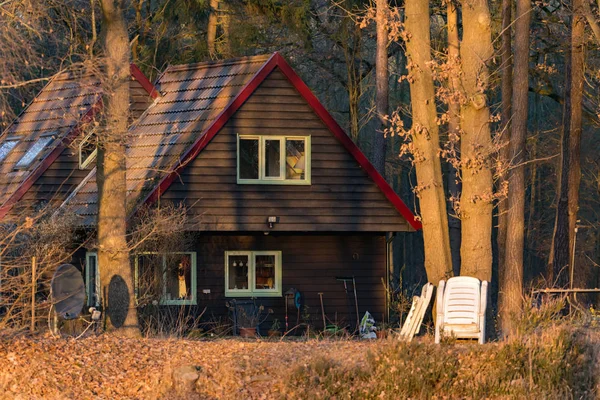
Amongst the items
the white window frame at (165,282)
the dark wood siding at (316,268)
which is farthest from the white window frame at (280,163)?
the white window frame at (165,282)

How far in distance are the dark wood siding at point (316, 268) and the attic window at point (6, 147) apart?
6.79 meters

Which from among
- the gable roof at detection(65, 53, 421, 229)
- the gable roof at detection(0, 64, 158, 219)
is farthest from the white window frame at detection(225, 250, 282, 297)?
the gable roof at detection(0, 64, 158, 219)

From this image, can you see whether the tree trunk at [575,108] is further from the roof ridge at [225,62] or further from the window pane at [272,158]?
the window pane at [272,158]

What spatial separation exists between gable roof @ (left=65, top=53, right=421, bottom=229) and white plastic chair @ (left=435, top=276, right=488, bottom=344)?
8.64 metres

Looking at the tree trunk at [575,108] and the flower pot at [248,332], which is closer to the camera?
the flower pot at [248,332]

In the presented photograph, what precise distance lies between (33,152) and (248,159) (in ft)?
19.9

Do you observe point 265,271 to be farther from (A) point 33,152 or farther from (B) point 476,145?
(B) point 476,145

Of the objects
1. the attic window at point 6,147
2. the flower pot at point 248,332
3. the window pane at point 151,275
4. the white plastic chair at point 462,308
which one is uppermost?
the attic window at point 6,147

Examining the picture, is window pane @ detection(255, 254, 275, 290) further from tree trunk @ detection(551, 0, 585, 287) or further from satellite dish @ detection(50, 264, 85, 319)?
satellite dish @ detection(50, 264, 85, 319)

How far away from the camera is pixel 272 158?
2648 centimetres

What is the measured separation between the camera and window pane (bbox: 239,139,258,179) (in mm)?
26266

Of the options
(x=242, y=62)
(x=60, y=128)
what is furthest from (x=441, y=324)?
(x=60, y=128)

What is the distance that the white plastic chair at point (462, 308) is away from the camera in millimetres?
17438

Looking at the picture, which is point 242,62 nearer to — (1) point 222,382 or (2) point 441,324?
(2) point 441,324
